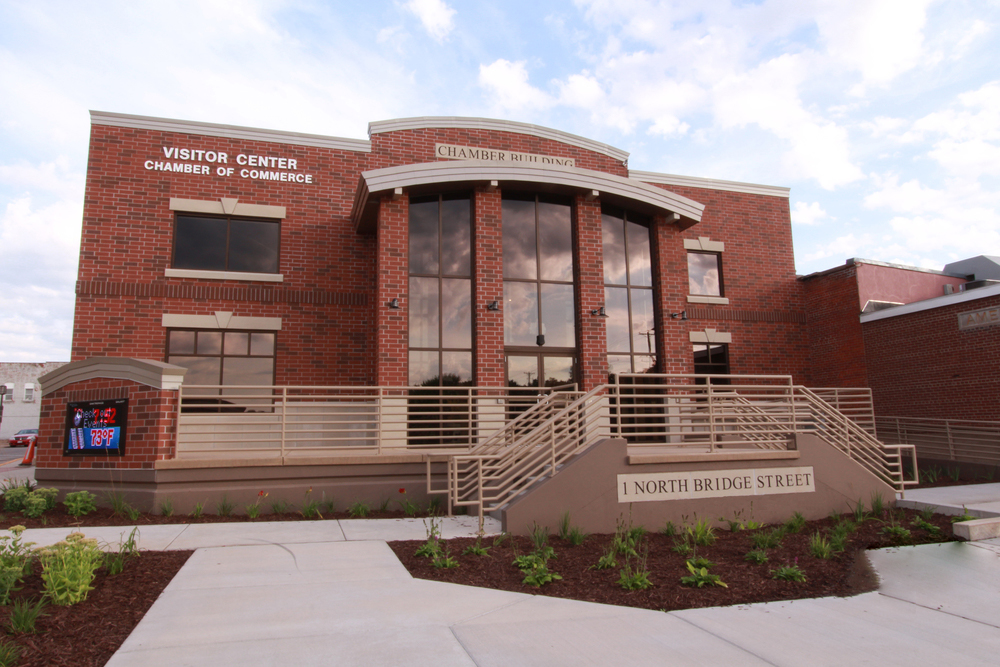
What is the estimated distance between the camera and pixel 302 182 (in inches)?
597

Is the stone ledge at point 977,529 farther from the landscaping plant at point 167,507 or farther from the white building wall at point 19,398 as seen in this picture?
the white building wall at point 19,398

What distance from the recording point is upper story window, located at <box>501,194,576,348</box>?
13.8m

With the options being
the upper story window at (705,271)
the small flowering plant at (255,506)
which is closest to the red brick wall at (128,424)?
the small flowering plant at (255,506)

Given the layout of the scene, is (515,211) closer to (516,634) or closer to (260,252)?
(260,252)

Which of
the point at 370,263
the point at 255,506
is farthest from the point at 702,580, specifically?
the point at 370,263

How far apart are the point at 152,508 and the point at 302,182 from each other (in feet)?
27.0

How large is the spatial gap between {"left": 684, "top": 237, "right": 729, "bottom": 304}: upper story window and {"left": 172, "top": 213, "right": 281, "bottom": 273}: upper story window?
1088cm

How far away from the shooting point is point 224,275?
14359 mm

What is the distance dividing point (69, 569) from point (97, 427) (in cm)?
572

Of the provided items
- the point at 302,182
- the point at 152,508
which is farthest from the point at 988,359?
the point at 152,508

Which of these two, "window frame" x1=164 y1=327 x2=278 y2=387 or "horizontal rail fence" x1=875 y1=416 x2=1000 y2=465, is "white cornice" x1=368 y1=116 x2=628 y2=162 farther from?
"horizontal rail fence" x1=875 y1=416 x2=1000 y2=465

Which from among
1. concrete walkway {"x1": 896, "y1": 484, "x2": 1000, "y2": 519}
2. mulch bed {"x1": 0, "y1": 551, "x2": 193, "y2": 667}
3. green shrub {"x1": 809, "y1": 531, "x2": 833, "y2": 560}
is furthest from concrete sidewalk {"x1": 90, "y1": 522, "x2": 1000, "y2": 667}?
concrete walkway {"x1": 896, "y1": 484, "x2": 1000, "y2": 519}

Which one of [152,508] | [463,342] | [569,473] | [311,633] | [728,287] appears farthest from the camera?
[728,287]

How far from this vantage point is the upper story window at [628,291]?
47.8ft
